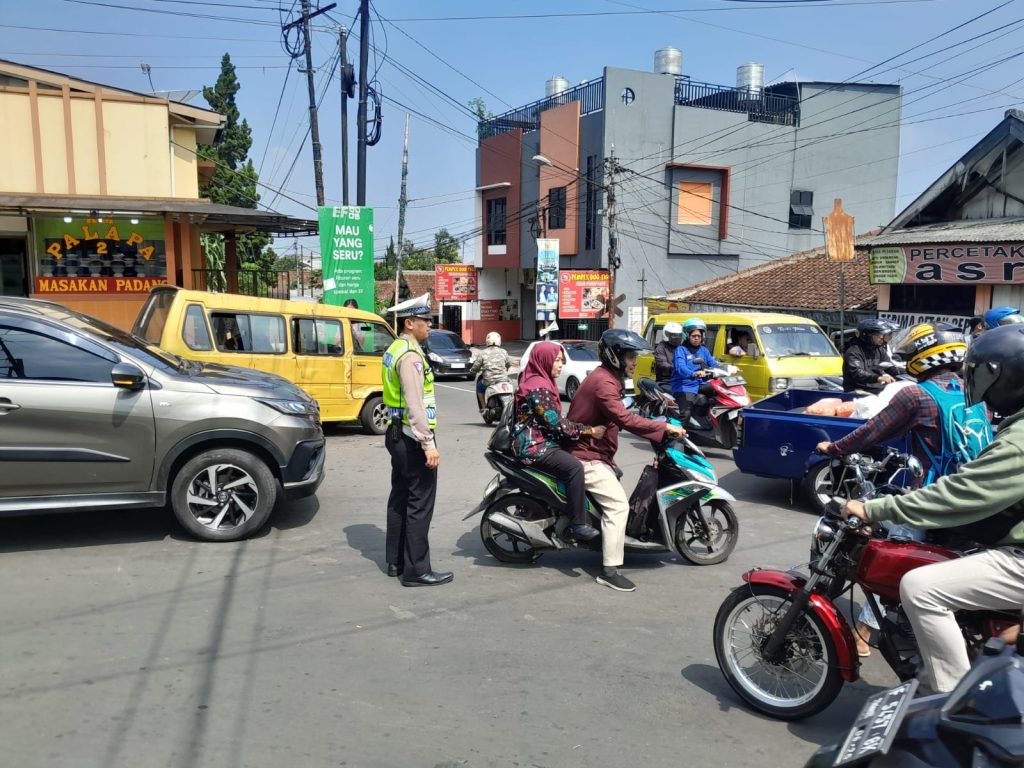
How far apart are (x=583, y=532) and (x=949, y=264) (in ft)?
45.8

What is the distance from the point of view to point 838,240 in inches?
675

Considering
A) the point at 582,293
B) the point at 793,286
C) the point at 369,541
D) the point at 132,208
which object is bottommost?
the point at 369,541

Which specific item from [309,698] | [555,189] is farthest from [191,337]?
[555,189]

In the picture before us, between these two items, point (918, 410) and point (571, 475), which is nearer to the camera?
point (918, 410)

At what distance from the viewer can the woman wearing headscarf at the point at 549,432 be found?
5535 mm

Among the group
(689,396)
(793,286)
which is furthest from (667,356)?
(793,286)

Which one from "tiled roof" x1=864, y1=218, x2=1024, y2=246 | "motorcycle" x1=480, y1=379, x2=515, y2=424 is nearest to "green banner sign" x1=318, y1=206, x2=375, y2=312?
"motorcycle" x1=480, y1=379, x2=515, y2=424

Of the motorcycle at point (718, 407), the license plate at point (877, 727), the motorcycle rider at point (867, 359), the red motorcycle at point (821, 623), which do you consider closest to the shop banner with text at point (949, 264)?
the motorcycle rider at point (867, 359)

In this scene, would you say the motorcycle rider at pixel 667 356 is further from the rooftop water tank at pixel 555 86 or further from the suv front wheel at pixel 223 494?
the rooftop water tank at pixel 555 86

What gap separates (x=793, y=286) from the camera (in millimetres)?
24219

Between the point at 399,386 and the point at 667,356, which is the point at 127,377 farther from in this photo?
the point at 667,356

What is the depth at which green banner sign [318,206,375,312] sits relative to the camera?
18.0 m

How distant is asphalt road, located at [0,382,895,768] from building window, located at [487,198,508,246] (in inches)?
1149

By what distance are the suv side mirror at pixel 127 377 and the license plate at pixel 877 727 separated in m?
5.45
